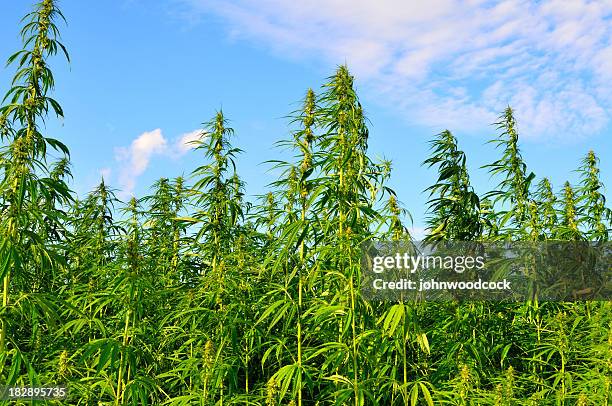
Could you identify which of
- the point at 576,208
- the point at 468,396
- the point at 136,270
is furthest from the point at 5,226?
the point at 576,208

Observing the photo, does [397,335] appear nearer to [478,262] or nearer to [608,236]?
[478,262]

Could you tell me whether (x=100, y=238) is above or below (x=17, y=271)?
above

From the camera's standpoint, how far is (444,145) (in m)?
5.01

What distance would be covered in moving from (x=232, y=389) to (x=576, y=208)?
3.13 metres

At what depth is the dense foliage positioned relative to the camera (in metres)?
3.83

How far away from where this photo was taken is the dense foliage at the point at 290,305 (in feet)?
12.6

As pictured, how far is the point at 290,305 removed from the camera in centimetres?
402

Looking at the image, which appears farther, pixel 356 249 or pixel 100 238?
pixel 100 238

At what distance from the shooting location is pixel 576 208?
5363 mm

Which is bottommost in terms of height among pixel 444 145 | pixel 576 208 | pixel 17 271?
pixel 17 271

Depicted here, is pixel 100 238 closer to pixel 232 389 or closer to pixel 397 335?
pixel 232 389

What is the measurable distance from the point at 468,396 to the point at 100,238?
303 cm

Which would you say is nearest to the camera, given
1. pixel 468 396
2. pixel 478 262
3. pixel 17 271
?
pixel 17 271

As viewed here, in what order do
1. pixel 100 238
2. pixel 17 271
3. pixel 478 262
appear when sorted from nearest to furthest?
pixel 17 271 → pixel 478 262 → pixel 100 238
